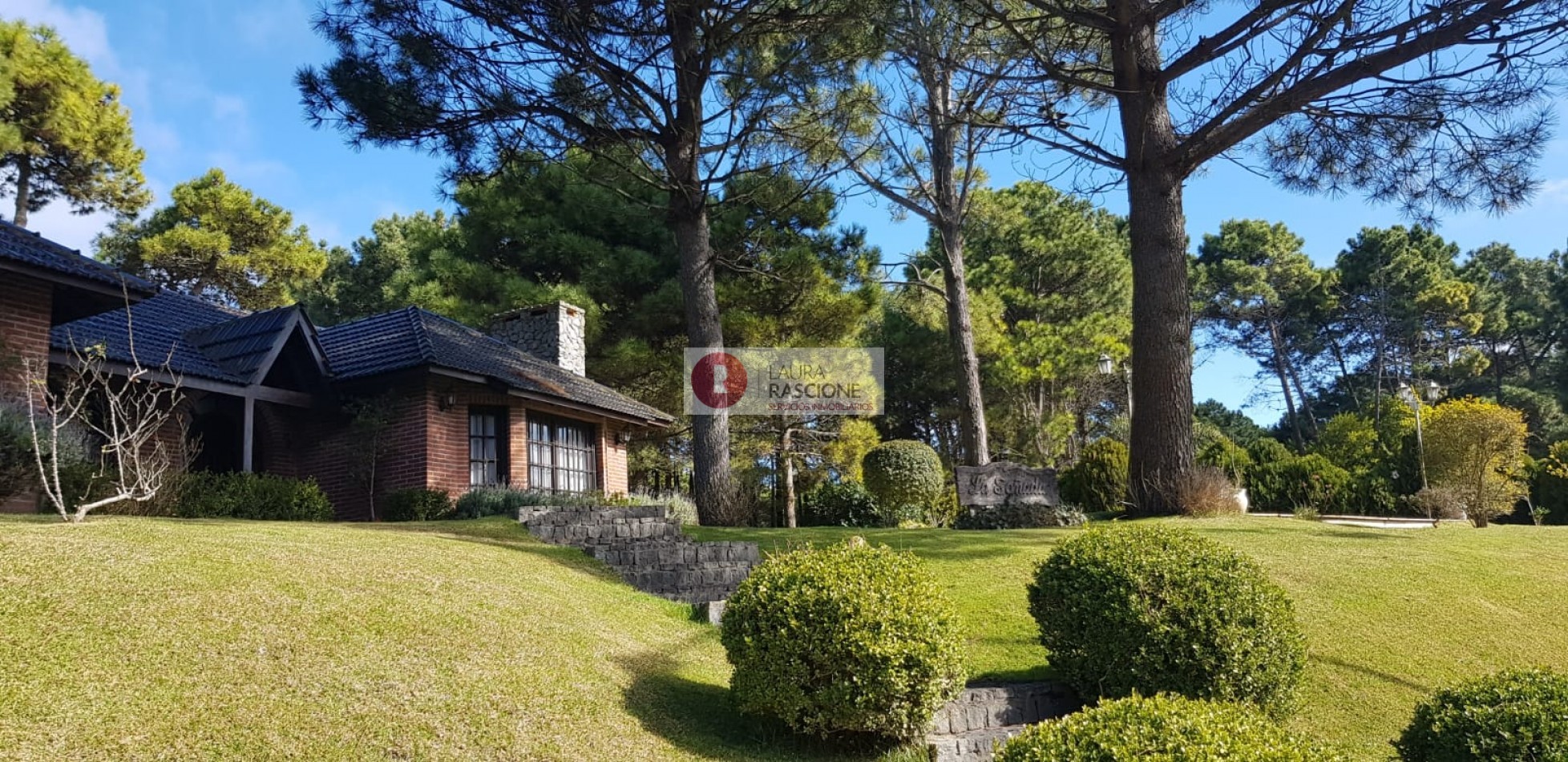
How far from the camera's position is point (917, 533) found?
11.2 m

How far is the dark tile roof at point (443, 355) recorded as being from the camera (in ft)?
47.2

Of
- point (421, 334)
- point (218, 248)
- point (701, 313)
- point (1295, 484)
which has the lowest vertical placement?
point (1295, 484)

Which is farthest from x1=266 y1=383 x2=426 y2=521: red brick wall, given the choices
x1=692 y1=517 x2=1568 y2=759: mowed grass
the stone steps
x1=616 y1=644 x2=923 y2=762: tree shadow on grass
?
the stone steps

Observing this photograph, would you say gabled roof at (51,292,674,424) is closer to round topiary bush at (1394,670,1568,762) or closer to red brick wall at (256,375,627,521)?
red brick wall at (256,375,627,521)

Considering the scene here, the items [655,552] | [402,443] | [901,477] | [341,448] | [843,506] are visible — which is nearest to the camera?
[655,552]

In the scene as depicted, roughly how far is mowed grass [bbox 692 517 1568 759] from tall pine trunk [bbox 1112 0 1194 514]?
0.99 metres

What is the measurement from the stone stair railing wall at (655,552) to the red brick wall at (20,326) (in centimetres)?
580

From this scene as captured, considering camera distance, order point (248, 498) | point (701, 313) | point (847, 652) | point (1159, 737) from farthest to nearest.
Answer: point (701, 313), point (248, 498), point (847, 652), point (1159, 737)

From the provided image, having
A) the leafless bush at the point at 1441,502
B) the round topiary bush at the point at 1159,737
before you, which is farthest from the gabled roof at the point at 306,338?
the leafless bush at the point at 1441,502

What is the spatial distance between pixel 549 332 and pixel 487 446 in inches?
147

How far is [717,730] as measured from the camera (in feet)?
16.8

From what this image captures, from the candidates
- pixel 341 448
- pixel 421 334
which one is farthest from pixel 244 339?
pixel 421 334

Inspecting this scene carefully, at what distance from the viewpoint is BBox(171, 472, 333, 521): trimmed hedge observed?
36.4 feet

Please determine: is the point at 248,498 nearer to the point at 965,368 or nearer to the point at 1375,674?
the point at 1375,674
